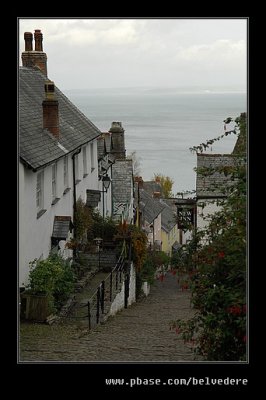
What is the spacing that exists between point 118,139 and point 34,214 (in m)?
19.8

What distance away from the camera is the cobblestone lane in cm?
1031

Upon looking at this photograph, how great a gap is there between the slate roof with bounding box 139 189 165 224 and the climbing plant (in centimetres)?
→ 3176

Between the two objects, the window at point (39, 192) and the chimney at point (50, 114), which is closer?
the window at point (39, 192)

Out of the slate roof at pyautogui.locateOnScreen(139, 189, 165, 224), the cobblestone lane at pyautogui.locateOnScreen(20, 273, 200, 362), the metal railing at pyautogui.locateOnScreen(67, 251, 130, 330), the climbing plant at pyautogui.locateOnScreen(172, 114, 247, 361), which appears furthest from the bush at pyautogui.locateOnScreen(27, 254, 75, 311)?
the slate roof at pyautogui.locateOnScreen(139, 189, 165, 224)

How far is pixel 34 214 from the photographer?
1526 cm

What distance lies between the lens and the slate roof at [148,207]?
4255 cm

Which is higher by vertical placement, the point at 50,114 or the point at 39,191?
the point at 50,114

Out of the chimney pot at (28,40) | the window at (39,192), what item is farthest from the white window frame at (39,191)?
the chimney pot at (28,40)

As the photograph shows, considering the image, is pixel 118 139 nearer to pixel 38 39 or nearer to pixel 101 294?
pixel 38 39

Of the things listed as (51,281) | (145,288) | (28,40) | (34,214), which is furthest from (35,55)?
(51,281)

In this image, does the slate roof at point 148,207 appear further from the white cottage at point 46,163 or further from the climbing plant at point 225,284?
the climbing plant at point 225,284

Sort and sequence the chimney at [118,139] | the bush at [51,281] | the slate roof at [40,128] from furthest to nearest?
the chimney at [118,139]
the slate roof at [40,128]
the bush at [51,281]

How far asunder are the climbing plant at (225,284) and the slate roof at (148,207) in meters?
31.8

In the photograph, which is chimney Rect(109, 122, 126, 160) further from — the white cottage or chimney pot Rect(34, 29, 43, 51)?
chimney pot Rect(34, 29, 43, 51)
